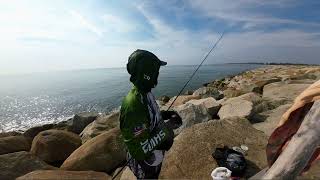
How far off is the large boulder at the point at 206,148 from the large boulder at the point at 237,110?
2229 millimetres

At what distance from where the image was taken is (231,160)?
21.5ft

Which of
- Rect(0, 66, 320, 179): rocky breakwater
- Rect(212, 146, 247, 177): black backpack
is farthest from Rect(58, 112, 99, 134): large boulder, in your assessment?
Rect(212, 146, 247, 177): black backpack

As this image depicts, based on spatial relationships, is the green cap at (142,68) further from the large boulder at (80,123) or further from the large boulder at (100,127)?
the large boulder at (80,123)

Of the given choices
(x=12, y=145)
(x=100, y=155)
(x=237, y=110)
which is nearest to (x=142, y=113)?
(x=100, y=155)

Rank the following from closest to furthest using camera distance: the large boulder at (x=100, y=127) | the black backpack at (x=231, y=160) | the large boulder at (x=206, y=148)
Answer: the black backpack at (x=231, y=160)
the large boulder at (x=206, y=148)
the large boulder at (x=100, y=127)

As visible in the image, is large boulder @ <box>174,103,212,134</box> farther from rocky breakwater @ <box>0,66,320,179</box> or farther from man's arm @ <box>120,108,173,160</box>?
man's arm @ <box>120,108,173,160</box>

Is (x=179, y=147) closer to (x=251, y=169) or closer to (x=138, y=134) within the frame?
(x=251, y=169)

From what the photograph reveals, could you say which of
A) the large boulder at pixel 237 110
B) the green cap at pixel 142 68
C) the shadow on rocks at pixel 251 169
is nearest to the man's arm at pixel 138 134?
the green cap at pixel 142 68

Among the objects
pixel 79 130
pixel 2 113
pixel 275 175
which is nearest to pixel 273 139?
pixel 275 175

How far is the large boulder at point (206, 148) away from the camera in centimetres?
712

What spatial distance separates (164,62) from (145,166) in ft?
4.98

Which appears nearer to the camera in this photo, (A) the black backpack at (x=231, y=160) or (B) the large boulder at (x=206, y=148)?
(A) the black backpack at (x=231, y=160)

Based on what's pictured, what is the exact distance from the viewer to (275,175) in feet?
9.29

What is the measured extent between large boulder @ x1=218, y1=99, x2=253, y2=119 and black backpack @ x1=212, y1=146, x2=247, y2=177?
4362mm
